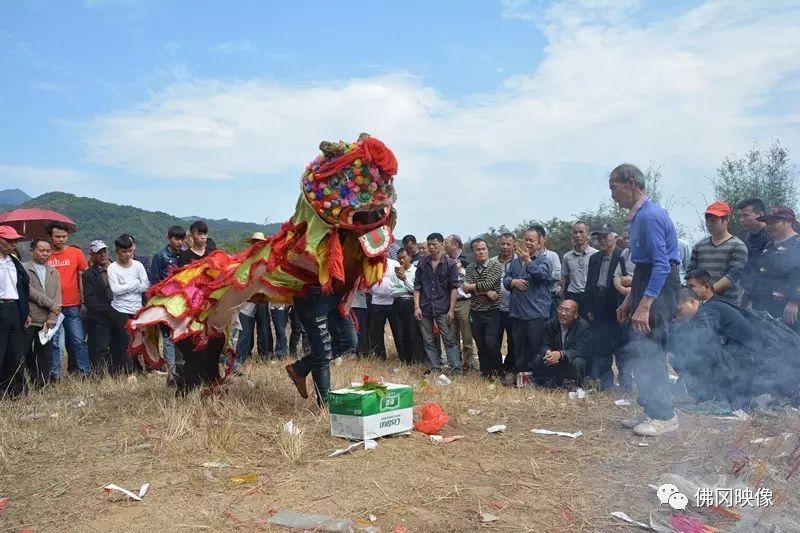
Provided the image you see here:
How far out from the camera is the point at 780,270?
6469 millimetres

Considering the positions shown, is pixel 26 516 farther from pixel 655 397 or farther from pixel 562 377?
pixel 562 377

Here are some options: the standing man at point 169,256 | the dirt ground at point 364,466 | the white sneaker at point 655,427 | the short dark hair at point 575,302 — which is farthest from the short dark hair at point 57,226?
the white sneaker at point 655,427

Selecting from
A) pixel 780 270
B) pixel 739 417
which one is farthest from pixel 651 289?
pixel 780 270

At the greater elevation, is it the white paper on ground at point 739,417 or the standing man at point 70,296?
the standing man at point 70,296

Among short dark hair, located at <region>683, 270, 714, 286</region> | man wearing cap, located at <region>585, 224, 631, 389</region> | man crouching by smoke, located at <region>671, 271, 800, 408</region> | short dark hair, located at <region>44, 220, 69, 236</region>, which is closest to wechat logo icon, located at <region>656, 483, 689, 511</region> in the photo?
man crouching by smoke, located at <region>671, 271, 800, 408</region>

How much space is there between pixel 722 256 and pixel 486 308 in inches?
109

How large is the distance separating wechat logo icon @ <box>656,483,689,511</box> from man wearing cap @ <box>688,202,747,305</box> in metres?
3.26

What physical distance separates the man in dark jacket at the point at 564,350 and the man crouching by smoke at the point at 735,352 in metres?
1.35

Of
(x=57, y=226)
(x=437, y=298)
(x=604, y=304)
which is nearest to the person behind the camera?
(x=604, y=304)

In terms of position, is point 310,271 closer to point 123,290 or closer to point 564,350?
point 564,350

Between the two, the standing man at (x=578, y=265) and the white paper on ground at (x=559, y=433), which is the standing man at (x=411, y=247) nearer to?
the standing man at (x=578, y=265)

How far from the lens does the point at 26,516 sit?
3738mm

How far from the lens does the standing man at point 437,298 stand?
28.4 feet

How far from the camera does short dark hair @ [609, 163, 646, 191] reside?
4898mm
